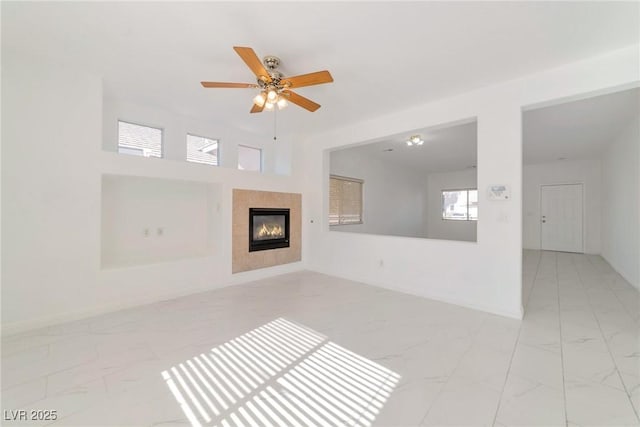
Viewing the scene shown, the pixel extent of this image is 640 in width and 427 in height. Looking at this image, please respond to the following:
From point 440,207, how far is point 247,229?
765cm

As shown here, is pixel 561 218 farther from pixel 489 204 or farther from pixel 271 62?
pixel 271 62

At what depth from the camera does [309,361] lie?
2137mm

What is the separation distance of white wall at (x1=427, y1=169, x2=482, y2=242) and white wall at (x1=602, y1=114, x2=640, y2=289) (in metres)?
3.15

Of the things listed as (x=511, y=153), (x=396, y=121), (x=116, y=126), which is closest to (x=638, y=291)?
(x=511, y=153)

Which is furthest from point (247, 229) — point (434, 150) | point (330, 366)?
point (434, 150)

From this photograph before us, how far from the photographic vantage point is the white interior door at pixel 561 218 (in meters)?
7.25

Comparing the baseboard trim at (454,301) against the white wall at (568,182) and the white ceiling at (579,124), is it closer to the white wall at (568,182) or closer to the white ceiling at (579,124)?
the white ceiling at (579,124)

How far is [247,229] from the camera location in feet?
15.0

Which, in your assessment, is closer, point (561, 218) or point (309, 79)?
point (309, 79)

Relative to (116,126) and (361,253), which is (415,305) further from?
(116,126)

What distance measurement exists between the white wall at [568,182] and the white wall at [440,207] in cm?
145

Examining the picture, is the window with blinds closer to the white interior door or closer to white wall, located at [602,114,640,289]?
white wall, located at [602,114,640,289]

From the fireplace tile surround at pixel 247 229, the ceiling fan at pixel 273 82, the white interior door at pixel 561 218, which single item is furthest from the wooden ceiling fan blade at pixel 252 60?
the white interior door at pixel 561 218

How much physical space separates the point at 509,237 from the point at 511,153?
967 millimetres
